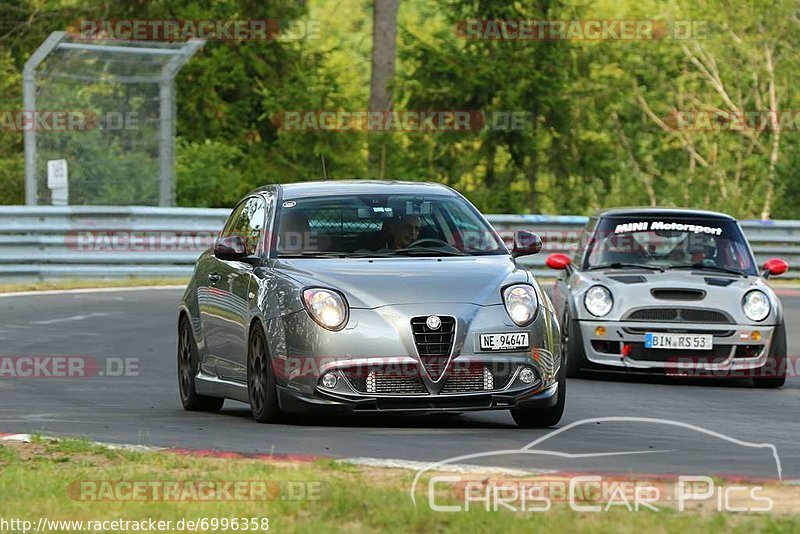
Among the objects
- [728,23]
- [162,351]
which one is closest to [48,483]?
[162,351]

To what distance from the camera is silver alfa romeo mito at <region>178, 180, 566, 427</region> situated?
34.6 feet

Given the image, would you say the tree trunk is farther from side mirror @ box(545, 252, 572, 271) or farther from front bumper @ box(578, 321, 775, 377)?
front bumper @ box(578, 321, 775, 377)

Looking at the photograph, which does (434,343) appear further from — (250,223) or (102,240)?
(102,240)

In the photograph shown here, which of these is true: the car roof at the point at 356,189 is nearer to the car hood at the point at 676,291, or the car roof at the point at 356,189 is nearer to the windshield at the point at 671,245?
the car hood at the point at 676,291

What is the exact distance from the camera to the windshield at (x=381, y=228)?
11.5m

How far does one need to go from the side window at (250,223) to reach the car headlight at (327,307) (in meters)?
1.19

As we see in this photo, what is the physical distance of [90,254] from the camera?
25766 millimetres

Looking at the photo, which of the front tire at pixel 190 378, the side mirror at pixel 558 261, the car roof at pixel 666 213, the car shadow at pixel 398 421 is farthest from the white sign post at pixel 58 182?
the car shadow at pixel 398 421

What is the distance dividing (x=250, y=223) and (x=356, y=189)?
35.1 inches

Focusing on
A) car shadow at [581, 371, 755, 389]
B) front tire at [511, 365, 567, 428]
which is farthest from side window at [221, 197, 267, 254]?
car shadow at [581, 371, 755, 389]

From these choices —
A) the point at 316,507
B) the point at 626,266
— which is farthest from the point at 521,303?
the point at 626,266

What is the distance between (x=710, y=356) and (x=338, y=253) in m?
4.88

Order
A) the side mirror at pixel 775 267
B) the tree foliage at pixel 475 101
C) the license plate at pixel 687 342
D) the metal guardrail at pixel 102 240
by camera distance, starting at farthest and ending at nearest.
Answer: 1. the tree foliage at pixel 475 101
2. the metal guardrail at pixel 102 240
3. the side mirror at pixel 775 267
4. the license plate at pixel 687 342

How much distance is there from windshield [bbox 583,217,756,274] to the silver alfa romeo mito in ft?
14.0
